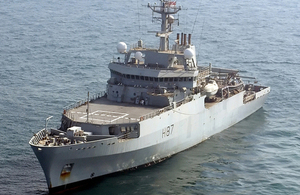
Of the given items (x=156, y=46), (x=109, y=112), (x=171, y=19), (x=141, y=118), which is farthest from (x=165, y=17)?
(x=141, y=118)

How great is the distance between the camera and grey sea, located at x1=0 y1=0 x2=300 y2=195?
117 ft

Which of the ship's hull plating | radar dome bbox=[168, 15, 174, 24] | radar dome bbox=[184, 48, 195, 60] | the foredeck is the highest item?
radar dome bbox=[168, 15, 174, 24]

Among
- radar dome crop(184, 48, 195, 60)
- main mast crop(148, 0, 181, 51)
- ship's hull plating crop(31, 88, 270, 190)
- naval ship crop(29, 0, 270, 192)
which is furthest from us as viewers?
main mast crop(148, 0, 181, 51)

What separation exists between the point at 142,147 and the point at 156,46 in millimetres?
10260

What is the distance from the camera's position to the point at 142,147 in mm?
35531

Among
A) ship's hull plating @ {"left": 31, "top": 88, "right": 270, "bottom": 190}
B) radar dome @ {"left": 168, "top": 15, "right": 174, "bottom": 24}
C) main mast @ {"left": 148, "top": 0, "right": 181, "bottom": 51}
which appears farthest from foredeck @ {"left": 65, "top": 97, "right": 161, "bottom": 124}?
radar dome @ {"left": 168, "top": 15, "right": 174, "bottom": 24}

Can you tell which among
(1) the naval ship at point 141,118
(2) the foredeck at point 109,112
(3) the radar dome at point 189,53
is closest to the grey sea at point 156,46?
(1) the naval ship at point 141,118

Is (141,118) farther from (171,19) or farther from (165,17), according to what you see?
(171,19)

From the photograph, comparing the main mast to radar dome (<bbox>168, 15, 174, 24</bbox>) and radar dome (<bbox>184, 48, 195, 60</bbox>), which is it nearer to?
radar dome (<bbox>168, 15, 174, 24</bbox>)

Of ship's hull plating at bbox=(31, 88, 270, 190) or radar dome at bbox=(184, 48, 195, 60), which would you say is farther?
radar dome at bbox=(184, 48, 195, 60)

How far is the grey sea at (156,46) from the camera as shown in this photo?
35.5 m

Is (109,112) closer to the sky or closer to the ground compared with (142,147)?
closer to the sky

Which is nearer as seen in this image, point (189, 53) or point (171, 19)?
point (189, 53)

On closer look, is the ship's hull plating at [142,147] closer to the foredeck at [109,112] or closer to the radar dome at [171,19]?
the foredeck at [109,112]
